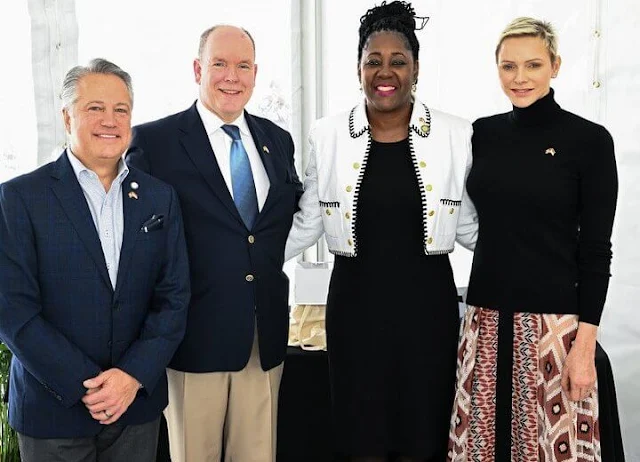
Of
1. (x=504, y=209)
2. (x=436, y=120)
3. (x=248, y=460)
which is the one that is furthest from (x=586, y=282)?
(x=248, y=460)

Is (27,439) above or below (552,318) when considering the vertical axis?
below

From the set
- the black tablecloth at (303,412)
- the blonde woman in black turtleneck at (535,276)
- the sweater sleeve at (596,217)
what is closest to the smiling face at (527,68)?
the blonde woman in black turtleneck at (535,276)

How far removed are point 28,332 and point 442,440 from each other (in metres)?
1.23

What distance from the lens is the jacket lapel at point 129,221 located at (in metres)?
1.79

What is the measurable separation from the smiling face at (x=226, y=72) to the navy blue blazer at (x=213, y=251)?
86 millimetres

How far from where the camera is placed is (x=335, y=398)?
222 cm

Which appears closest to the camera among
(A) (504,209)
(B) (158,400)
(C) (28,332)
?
(C) (28,332)

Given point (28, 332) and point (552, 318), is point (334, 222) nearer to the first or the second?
point (552, 318)

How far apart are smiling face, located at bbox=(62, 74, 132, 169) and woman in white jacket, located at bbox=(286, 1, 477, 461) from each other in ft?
2.23

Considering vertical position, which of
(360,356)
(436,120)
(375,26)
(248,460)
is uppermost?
(375,26)

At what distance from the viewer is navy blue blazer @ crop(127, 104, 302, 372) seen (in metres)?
2.06

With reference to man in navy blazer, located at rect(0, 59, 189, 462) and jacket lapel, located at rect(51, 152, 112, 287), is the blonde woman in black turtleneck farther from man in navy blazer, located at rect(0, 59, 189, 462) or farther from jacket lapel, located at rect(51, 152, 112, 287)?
jacket lapel, located at rect(51, 152, 112, 287)

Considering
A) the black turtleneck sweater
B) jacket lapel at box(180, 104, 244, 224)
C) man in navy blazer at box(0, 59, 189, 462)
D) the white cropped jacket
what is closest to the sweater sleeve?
the black turtleneck sweater

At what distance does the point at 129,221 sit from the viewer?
1814 millimetres
